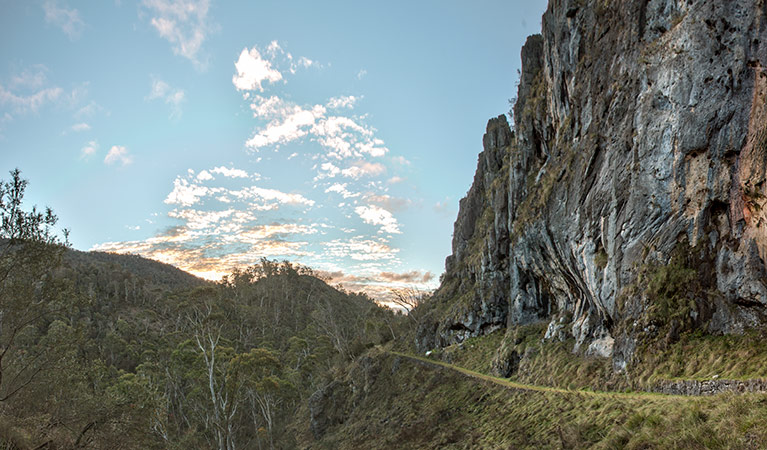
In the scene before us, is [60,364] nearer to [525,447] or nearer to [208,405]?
[525,447]

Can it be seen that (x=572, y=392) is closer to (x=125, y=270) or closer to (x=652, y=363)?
(x=652, y=363)

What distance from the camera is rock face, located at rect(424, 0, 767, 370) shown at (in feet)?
42.0

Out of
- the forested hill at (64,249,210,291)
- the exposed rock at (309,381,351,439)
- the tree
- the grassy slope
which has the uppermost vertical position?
the forested hill at (64,249,210,291)

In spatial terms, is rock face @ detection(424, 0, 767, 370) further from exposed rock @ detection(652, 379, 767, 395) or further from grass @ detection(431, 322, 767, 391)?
exposed rock @ detection(652, 379, 767, 395)

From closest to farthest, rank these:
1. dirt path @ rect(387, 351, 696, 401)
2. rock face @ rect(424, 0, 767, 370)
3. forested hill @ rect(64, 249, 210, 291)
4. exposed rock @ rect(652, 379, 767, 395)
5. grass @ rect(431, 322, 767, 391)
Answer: exposed rock @ rect(652, 379, 767, 395)
grass @ rect(431, 322, 767, 391)
dirt path @ rect(387, 351, 696, 401)
rock face @ rect(424, 0, 767, 370)
forested hill @ rect(64, 249, 210, 291)

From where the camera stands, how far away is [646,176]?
1609 cm

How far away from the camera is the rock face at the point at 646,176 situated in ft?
42.0

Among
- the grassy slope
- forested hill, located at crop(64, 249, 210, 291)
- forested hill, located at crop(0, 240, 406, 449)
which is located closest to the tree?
forested hill, located at crop(0, 240, 406, 449)

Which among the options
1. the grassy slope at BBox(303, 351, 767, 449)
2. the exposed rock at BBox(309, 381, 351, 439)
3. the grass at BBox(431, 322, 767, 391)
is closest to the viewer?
the grassy slope at BBox(303, 351, 767, 449)

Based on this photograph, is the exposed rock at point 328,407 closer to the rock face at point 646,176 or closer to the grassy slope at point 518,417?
the grassy slope at point 518,417

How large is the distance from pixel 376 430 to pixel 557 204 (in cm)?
1997

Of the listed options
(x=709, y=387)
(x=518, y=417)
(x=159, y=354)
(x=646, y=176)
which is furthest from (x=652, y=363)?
(x=159, y=354)

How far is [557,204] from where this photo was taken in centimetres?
2278

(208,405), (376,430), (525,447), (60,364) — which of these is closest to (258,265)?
(208,405)
